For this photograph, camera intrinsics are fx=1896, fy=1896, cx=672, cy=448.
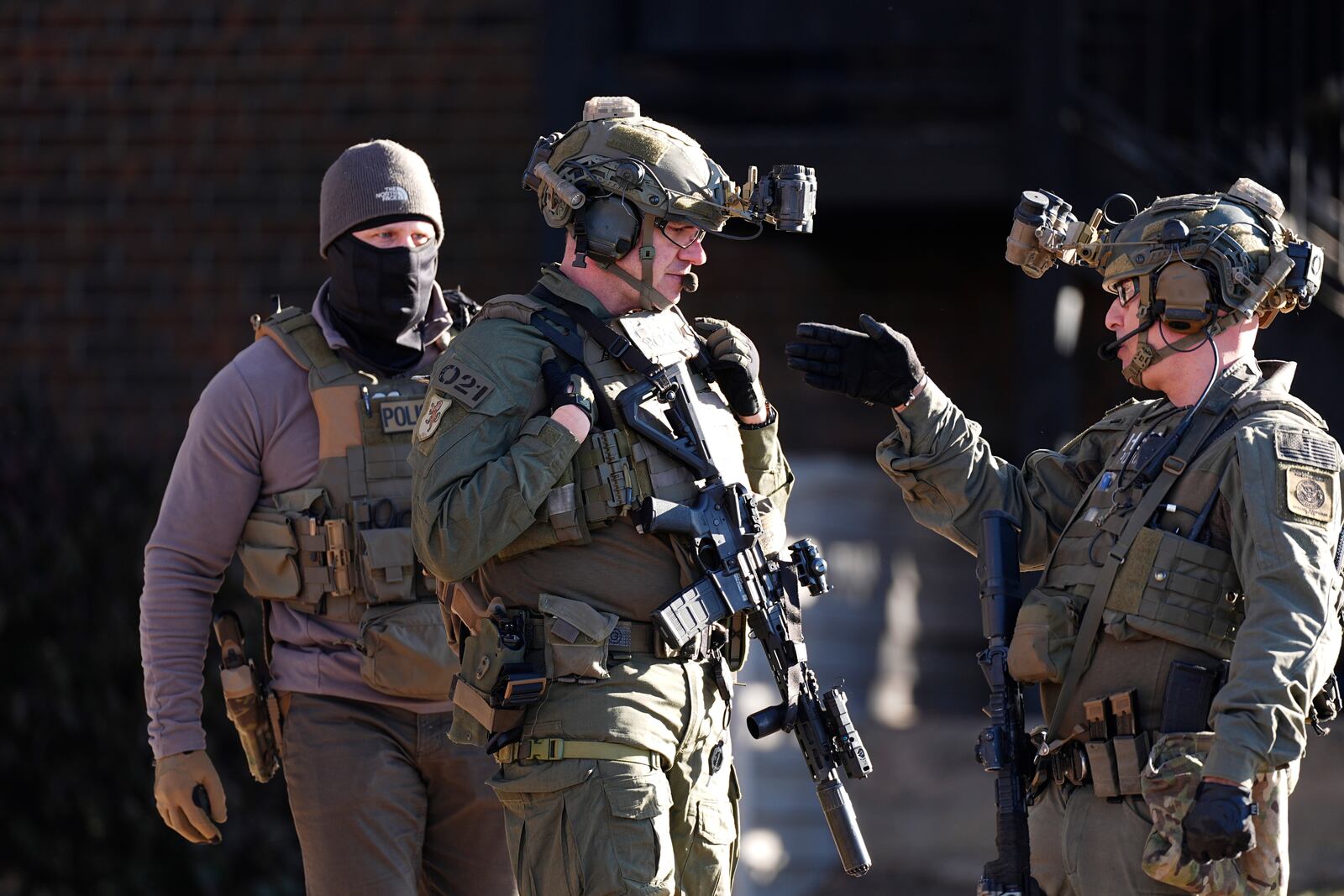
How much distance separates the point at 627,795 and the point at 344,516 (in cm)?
122

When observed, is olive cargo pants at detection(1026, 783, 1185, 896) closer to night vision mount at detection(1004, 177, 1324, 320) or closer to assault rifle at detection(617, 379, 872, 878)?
assault rifle at detection(617, 379, 872, 878)

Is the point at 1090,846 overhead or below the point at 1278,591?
below

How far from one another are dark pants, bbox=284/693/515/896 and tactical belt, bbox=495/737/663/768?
2.36 ft

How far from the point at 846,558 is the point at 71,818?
3453 mm

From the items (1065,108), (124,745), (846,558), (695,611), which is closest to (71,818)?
(124,745)

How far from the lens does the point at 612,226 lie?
4.14 m

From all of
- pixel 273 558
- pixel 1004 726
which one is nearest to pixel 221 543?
pixel 273 558

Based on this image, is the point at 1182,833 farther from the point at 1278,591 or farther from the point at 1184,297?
the point at 1184,297

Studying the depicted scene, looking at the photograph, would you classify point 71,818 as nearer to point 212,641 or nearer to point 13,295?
point 212,641

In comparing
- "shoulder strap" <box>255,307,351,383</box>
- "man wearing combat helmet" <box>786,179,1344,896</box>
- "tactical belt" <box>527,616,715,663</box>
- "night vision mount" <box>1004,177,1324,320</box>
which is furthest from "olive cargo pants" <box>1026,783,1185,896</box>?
"shoulder strap" <box>255,307,351,383</box>

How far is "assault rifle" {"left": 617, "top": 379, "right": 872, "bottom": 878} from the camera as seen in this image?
4.01m

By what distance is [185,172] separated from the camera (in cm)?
851

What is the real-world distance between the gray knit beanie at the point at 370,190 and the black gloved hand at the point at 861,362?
1119mm

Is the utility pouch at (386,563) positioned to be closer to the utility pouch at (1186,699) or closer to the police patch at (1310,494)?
the utility pouch at (1186,699)
